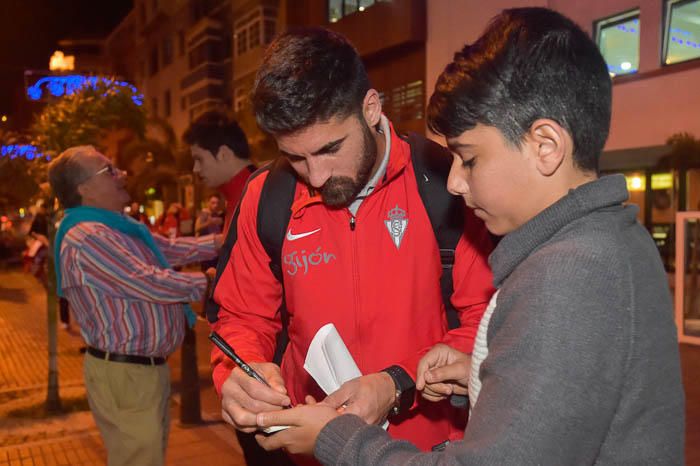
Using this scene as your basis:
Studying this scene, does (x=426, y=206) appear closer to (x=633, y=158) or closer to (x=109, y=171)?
(x=109, y=171)

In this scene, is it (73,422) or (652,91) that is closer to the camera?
(73,422)

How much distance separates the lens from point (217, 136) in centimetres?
430

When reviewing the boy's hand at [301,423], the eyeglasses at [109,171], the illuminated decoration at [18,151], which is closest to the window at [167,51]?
the illuminated decoration at [18,151]

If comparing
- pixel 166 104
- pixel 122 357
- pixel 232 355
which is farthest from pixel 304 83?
pixel 166 104

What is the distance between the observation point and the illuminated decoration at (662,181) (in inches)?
495

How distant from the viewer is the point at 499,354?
1105 millimetres

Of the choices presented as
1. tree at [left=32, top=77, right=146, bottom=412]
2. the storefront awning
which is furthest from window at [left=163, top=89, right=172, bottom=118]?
the storefront awning

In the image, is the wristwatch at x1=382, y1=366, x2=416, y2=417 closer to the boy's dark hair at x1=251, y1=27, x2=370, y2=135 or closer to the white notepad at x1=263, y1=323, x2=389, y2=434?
the white notepad at x1=263, y1=323, x2=389, y2=434

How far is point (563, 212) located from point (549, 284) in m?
0.19

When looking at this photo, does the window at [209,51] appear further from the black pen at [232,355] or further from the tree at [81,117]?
the black pen at [232,355]

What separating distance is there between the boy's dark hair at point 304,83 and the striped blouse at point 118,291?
1732 mm

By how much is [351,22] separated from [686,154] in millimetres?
10475

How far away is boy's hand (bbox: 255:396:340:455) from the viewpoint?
1.43 m

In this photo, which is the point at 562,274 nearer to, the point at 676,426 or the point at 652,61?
the point at 676,426
